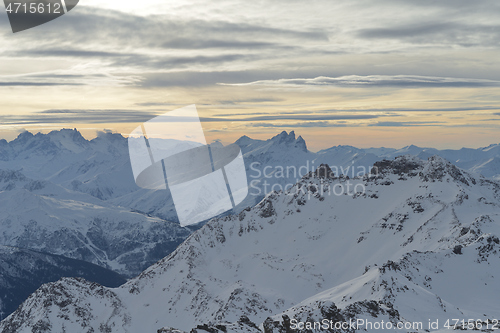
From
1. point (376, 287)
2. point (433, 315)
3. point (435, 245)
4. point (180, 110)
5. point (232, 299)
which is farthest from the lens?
point (232, 299)

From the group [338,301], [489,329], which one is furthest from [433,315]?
[489,329]

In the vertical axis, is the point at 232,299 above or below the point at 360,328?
below

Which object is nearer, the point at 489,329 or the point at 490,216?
the point at 489,329

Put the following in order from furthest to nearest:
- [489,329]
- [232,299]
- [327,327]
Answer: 1. [232,299]
2. [327,327]
3. [489,329]

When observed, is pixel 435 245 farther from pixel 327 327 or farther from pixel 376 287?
pixel 327 327

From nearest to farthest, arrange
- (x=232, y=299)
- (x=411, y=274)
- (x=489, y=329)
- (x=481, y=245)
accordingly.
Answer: (x=489, y=329), (x=411, y=274), (x=481, y=245), (x=232, y=299)

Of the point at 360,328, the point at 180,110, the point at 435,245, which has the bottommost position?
the point at 435,245

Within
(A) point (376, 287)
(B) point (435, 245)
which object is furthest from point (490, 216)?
(A) point (376, 287)

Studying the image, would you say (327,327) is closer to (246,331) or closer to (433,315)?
(246,331)

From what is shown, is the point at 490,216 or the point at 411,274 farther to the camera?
the point at 490,216
